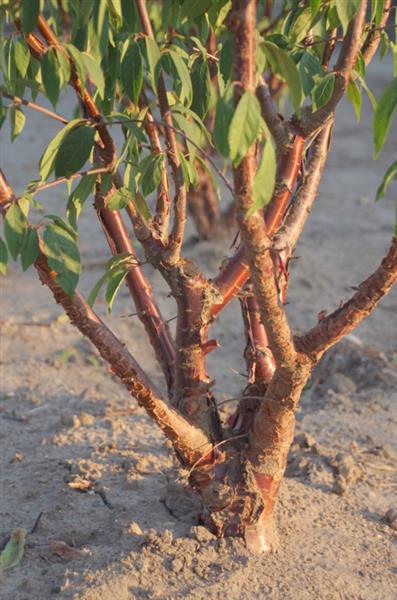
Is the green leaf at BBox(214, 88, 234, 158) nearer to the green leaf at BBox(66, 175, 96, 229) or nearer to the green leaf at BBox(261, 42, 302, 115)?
the green leaf at BBox(261, 42, 302, 115)

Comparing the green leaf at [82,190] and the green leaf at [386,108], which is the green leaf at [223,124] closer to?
the green leaf at [386,108]

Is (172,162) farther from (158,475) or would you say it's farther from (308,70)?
(158,475)

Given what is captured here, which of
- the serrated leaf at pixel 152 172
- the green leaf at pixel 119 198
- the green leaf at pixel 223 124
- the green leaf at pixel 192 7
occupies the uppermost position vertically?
the green leaf at pixel 192 7

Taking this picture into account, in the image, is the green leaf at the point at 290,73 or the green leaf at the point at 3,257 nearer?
the green leaf at the point at 290,73

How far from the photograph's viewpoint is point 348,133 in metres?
7.28

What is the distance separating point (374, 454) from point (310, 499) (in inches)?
16.3

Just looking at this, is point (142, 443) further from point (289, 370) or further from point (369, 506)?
point (289, 370)

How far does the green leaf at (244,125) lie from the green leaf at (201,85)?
540 mm

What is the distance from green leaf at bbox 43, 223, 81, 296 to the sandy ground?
75 centimetres

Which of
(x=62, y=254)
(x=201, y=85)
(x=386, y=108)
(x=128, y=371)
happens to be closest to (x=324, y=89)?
(x=201, y=85)

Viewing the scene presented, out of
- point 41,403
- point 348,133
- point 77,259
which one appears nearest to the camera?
point 77,259

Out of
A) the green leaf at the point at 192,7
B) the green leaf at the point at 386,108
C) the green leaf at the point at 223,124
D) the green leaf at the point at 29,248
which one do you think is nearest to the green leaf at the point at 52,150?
the green leaf at the point at 29,248

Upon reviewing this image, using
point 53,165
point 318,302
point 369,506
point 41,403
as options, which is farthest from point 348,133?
point 53,165

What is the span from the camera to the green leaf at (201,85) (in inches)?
67.4
